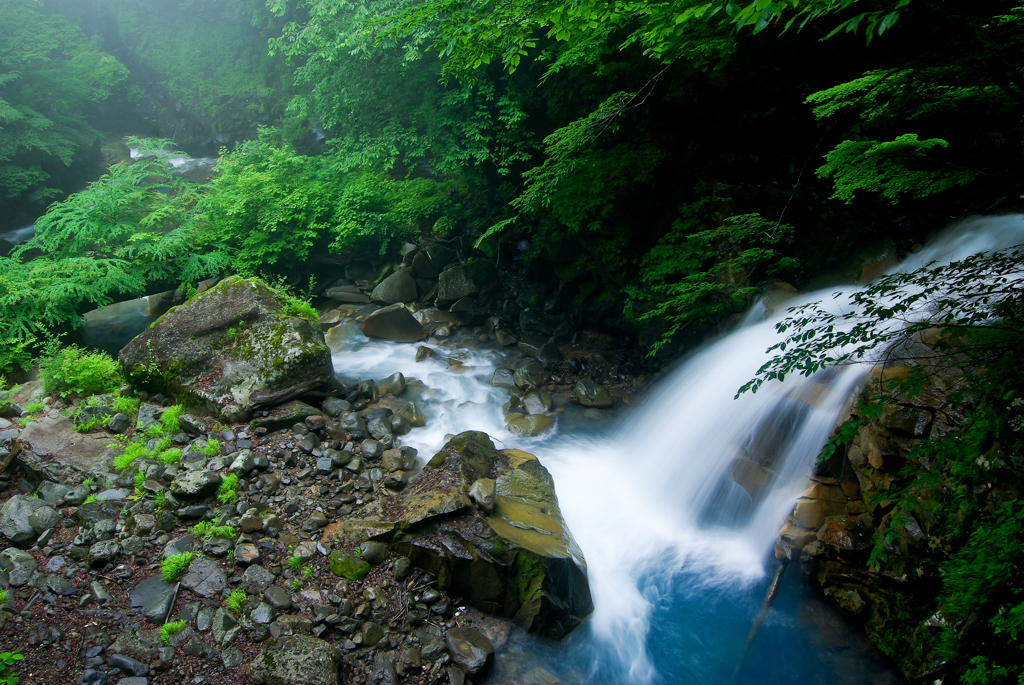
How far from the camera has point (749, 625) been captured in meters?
4.70

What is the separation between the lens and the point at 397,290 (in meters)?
11.7

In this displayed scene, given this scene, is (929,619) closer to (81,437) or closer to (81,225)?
(81,437)

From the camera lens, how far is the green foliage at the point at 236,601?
12.3ft

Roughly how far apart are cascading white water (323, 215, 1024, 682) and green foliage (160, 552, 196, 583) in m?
3.43

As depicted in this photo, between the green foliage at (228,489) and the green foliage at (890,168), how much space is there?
6.60 m

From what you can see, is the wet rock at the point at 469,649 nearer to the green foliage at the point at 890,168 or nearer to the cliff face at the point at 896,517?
the cliff face at the point at 896,517

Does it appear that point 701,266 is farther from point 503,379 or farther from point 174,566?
point 174,566

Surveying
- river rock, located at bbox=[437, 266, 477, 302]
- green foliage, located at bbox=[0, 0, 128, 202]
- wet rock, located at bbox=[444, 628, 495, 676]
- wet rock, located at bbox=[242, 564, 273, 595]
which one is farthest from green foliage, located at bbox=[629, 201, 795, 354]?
green foliage, located at bbox=[0, 0, 128, 202]

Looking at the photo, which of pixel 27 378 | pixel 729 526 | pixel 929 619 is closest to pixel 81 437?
pixel 27 378

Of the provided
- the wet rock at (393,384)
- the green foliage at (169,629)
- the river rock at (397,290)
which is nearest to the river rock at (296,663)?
the green foliage at (169,629)

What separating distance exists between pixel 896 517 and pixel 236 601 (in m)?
4.80

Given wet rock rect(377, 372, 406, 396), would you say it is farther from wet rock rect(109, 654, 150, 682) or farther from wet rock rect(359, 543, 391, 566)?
wet rock rect(109, 654, 150, 682)

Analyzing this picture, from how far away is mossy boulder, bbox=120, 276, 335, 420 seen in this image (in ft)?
20.9

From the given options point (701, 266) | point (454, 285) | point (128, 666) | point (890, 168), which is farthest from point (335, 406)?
point (890, 168)
